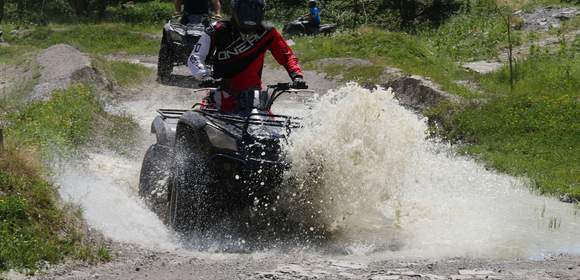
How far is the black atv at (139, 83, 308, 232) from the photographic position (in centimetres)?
797

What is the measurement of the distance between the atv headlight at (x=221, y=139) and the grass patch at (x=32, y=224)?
1310 mm

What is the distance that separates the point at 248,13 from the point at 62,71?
8.66 m

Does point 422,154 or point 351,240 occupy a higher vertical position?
point 422,154

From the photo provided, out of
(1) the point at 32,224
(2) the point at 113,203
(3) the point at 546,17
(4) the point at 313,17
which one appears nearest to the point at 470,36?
(3) the point at 546,17

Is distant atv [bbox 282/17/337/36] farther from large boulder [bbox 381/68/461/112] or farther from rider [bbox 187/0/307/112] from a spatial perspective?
rider [bbox 187/0/307/112]

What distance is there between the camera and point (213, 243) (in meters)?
8.19

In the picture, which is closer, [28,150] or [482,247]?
[482,247]

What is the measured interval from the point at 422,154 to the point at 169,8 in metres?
27.6

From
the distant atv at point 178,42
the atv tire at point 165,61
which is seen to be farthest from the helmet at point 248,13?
the atv tire at point 165,61

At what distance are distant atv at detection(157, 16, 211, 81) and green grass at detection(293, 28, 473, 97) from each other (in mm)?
3553

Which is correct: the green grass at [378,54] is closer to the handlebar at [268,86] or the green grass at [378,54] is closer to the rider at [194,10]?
the rider at [194,10]

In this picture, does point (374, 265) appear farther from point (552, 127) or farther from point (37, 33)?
point (37, 33)

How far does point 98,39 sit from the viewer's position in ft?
90.7

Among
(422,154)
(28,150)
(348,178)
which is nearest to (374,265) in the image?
(348,178)
